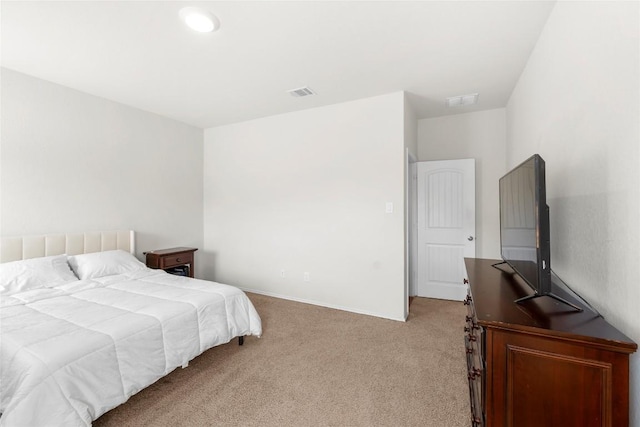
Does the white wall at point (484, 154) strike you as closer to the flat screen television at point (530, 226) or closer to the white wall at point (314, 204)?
the white wall at point (314, 204)

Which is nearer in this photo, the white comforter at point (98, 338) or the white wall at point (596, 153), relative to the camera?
the white wall at point (596, 153)

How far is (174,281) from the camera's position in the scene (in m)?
2.76

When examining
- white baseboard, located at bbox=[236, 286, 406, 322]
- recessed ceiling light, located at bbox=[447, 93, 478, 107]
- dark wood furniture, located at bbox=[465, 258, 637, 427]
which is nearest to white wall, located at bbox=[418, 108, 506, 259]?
recessed ceiling light, located at bbox=[447, 93, 478, 107]

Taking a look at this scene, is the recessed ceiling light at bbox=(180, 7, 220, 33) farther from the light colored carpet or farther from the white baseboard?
the white baseboard

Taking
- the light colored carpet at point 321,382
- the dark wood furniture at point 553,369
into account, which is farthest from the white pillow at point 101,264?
the dark wood furniture at point 553,369

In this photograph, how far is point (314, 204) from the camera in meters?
3.80

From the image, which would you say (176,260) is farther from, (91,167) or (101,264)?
(91,167)

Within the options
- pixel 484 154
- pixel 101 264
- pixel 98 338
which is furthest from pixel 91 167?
pixel 484 154

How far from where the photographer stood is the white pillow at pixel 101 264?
9.34 ft

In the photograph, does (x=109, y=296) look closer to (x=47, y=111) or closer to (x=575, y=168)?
(x=47, y=111)

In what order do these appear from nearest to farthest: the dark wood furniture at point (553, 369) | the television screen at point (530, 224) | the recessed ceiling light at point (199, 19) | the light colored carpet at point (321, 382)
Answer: the dark wood furniture at point (553, 369) < the television screen at point (530, 224) < the light colored carpet at point (321, 382) < the recessed ceiling light at point (199, 19)

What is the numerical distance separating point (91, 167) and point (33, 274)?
1382mm

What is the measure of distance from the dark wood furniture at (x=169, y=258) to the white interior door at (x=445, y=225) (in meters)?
3.35

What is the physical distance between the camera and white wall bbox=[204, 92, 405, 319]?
3309 millimetres
